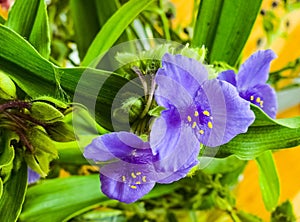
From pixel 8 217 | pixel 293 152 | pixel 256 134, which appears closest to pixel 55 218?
pixel 8 217

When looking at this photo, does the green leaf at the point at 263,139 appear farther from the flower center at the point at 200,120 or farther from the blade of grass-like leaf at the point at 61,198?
the blade of grass-like leaf at the point at 61,198

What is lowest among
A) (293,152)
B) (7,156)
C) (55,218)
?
(293,152)

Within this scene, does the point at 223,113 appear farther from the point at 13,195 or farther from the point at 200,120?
the point at 13,195

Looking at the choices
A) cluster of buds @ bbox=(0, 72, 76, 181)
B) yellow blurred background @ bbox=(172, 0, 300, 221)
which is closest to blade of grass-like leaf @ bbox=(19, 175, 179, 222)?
cluster of buds @ bbox=(0, 72, 76, 181)

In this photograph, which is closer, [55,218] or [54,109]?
[54,109]

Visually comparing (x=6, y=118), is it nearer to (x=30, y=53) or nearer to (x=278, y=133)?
(x=30, y=53)

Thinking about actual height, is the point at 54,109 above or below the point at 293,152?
above

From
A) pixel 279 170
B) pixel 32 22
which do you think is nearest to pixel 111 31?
pixel 32 22
